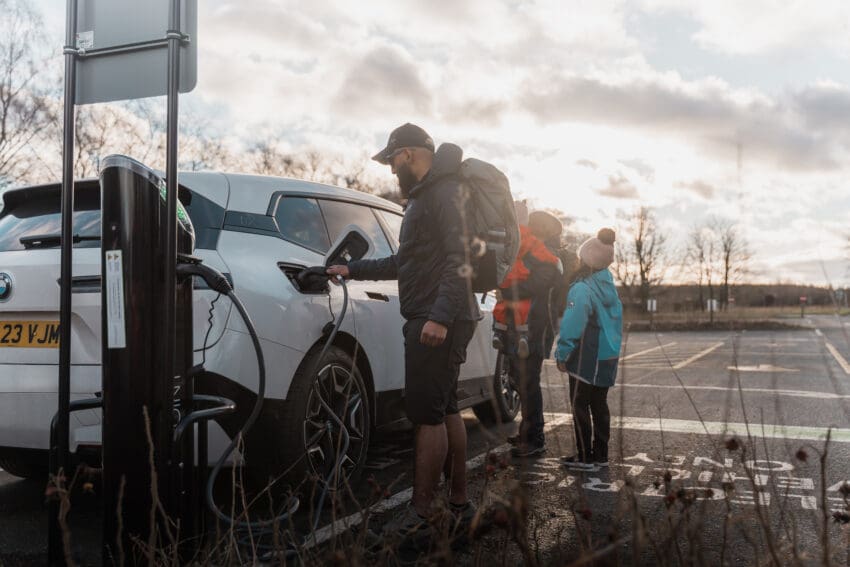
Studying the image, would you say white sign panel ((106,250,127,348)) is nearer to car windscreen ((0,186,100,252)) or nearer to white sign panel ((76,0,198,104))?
white sign panel ((76,0,198,104))

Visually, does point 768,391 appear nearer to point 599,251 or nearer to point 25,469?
point 599,251

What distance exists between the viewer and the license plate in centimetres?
363

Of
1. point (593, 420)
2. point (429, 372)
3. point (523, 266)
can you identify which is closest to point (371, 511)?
point (429, 372)

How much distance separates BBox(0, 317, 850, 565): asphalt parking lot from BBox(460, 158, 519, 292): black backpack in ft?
2.12

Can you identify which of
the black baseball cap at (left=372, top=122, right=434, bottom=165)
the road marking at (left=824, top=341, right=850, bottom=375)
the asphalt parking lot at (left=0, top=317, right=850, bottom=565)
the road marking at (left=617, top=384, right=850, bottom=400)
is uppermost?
the black baseball cap at (left=372, top=122, right=434, bottom=165)

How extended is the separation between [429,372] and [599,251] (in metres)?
2.19

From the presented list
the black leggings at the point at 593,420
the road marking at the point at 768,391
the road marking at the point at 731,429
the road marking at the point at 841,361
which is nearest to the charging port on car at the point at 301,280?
the black leggings at the point at 593,420

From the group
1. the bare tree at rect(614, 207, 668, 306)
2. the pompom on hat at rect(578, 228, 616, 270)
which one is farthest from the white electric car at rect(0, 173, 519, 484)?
the bare tree at rect(614, 207, 668, 306)

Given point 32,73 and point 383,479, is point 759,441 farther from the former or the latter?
point 32,73

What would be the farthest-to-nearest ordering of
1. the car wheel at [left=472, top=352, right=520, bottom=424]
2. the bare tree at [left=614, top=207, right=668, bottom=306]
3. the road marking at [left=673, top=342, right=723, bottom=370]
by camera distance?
the bare tree at [left=614, top=207, right=668, bottom=306]
the road marking at [left=673, top=342, right=723, bottom=370]
the car wheel at [left=472, top=352, right=520, bottom=424]

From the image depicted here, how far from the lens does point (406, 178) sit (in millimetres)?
3770

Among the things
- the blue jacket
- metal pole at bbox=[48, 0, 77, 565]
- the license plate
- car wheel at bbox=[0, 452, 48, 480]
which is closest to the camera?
metal pole at bbox=[48, 0, 77, 565]

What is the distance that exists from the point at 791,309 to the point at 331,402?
66794 mm

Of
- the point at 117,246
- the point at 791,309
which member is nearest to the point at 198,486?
the point at 117,246
